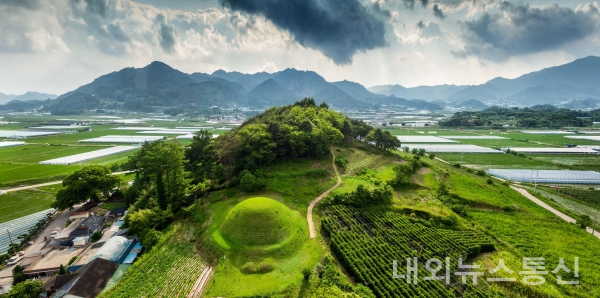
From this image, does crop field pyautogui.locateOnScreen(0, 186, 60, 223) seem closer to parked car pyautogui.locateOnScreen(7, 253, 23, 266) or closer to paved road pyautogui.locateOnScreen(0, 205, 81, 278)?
paved road pyautogui.locateOnScreen(0, 205, 81, 278)

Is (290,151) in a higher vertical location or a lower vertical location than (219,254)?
higher

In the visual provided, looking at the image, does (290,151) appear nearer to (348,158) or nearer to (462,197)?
(348,158)

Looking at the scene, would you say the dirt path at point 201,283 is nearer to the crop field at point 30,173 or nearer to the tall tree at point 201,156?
the tall tree at point 201,156

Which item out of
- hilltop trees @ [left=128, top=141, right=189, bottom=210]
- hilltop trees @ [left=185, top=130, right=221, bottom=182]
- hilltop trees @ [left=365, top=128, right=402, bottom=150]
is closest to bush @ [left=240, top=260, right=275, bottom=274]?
hilltop trees @ [left=128, top=141, right=189, bottom=210]

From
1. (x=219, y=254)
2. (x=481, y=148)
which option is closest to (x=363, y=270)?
(x=219, y=254)

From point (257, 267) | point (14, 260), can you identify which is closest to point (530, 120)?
point (257, 267)

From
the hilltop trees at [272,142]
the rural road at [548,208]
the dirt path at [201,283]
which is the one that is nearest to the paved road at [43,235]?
the dirt path at [201,283]

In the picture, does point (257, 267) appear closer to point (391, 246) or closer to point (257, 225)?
point (257, 225)
